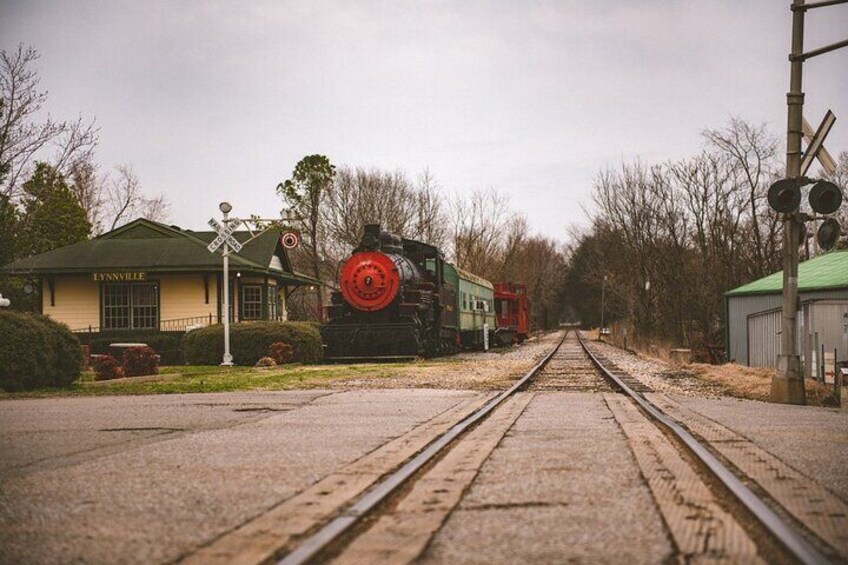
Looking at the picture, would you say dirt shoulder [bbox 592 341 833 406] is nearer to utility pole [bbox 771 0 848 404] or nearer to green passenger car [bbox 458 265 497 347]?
utility pole [bbox 771 0 848 404]

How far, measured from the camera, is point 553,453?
7000mm

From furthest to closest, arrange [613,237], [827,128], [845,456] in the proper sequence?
[613,237]
[827,128]
[845,456]

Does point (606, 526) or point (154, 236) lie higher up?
point (154, 236)

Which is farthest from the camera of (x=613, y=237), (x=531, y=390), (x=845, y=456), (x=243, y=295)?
(x=613, y=237)

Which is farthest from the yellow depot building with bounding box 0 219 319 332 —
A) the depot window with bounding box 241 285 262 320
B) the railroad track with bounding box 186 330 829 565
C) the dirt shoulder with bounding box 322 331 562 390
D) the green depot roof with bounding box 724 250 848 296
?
the railroad track with bounding box 186 330 829 565

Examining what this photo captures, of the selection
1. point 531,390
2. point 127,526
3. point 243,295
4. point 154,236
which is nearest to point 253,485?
point 127,526

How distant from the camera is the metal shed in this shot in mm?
18250

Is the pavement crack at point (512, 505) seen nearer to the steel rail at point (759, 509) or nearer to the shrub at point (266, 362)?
the steel rail at point (759, 509)

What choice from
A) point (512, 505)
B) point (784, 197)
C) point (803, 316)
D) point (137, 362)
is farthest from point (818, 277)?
point (512, 505)

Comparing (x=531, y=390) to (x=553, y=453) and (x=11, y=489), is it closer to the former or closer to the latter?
(x=553, y=453)

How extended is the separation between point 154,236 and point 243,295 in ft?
15.7

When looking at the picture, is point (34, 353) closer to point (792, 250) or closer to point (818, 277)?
point (792, 250)

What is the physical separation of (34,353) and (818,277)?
18.1 meters

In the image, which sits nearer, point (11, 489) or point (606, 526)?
point (606, 526)
